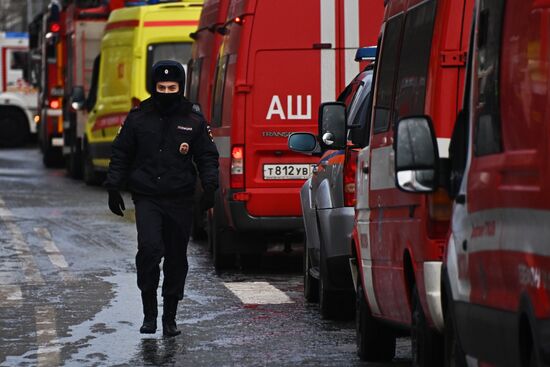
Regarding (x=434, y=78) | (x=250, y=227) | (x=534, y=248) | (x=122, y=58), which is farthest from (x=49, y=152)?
(x=534, y=248)

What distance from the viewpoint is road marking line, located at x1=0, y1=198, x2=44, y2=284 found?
1602 centimetres

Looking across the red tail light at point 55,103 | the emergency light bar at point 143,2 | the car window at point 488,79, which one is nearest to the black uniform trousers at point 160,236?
the car window at point 488,79

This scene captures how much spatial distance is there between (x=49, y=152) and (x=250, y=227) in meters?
25.3

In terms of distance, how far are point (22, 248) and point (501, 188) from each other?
1332 cm

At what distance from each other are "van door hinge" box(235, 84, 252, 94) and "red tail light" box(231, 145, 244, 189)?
0.46m

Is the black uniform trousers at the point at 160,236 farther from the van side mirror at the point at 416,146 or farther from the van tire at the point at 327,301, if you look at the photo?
the van side mirror at the point at 416,146

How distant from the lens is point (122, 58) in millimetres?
28438

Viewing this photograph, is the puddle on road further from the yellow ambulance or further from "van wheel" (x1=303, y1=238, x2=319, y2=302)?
the yellow ambulance

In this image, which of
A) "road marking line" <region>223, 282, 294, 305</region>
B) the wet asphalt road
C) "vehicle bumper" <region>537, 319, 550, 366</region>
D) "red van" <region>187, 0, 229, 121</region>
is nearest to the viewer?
"vehicle bumper" <region>537, 319, 550, 366</region>

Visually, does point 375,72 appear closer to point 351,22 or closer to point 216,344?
point 216,344

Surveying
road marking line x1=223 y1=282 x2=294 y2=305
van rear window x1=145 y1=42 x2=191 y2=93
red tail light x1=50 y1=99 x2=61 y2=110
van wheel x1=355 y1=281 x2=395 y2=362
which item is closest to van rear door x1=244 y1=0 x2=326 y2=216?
road marking line x1=223 y1=282 x2=294 y2=305

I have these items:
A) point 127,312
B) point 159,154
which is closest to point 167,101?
point 159,154

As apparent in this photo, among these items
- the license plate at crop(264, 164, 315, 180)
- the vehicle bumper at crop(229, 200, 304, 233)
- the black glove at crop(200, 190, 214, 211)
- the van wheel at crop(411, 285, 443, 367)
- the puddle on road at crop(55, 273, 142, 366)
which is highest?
the black glove at crop(200, 190, 214, 211)

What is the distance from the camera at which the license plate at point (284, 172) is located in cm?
1584
